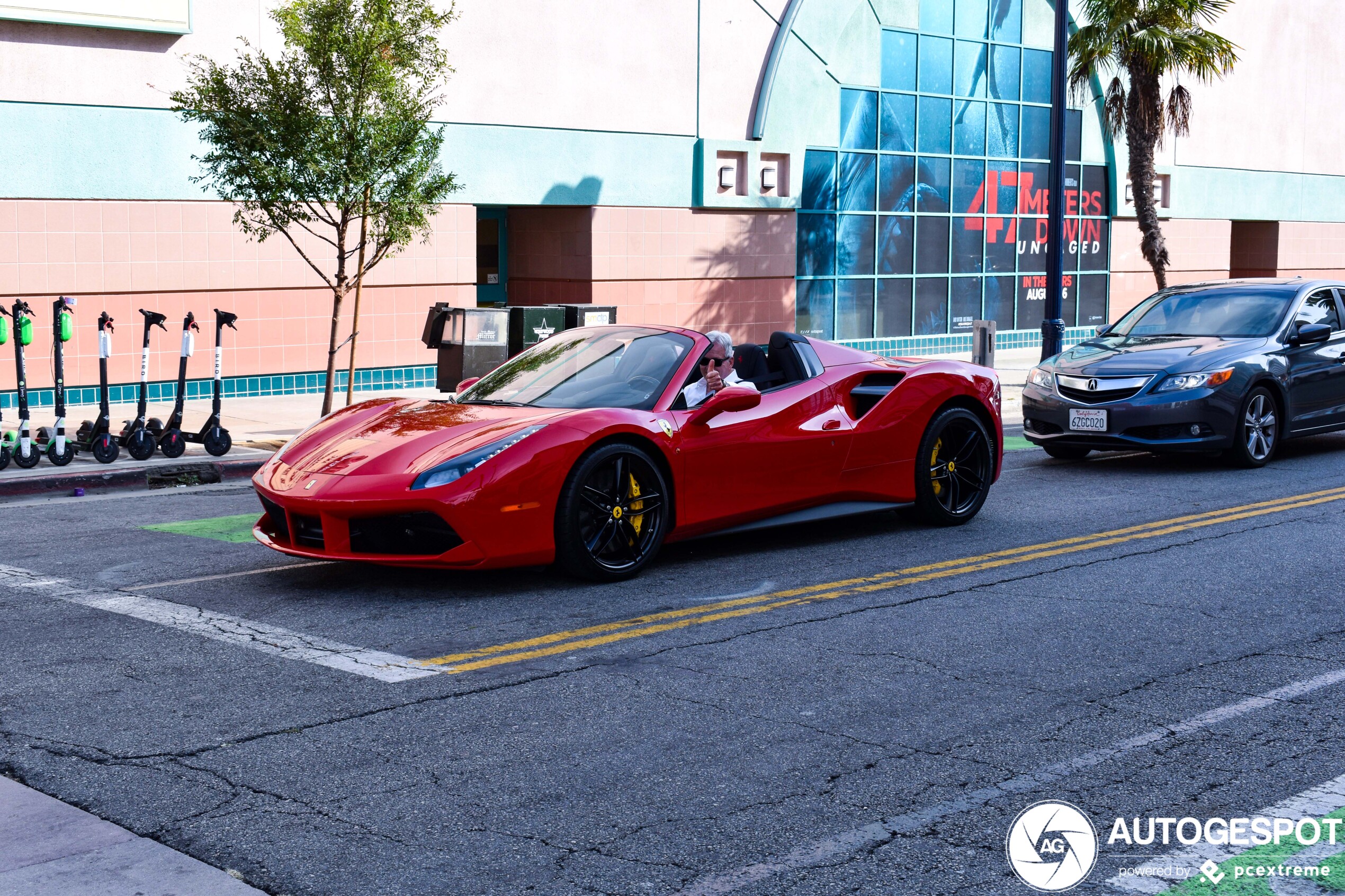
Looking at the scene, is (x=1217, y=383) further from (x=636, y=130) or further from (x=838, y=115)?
(x=838, y=115)

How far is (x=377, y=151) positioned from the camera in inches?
568

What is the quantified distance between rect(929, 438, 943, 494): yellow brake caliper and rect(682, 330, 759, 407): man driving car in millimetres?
1588

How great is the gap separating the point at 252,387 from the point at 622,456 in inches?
485

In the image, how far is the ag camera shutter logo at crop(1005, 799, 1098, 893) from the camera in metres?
4.11

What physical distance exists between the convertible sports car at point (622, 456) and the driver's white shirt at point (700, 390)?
0.04 m

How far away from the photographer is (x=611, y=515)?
7863mm

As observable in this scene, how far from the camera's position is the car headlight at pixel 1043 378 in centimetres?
1310

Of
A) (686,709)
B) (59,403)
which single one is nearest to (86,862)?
(686,709)

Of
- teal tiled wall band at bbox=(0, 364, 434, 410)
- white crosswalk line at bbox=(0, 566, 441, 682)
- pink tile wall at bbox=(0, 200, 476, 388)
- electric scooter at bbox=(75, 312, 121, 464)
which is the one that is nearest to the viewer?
white crosswalk line at bbox=(0, 566, 441, 682)

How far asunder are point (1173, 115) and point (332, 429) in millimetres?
20091

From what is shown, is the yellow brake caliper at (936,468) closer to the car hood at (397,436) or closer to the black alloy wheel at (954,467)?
the black alloy wheel at (954,467)

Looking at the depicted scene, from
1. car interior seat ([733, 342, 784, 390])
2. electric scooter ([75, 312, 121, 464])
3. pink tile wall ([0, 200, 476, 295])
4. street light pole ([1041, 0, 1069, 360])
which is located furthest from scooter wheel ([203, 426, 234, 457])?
street light pole ([1041, 0, 1069, 360])

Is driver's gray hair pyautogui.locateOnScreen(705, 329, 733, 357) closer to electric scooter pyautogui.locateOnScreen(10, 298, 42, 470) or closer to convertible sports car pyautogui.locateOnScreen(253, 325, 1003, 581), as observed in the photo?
convertible sports car pyautogui.locateOnScreen(253, 325, 1003, 581)

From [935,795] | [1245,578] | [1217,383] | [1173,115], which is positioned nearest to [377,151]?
[1217,383]
